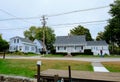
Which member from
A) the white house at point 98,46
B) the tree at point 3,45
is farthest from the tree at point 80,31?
the tree at point 3,45

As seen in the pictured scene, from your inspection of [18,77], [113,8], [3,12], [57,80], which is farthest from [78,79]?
[113,8]

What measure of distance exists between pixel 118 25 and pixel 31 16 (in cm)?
2007

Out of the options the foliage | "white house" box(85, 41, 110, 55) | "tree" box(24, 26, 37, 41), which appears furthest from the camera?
"tree" box(24, 26, 37, 41)

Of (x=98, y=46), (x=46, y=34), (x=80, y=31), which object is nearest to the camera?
(x=98, y=46)

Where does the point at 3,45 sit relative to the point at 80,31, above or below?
below

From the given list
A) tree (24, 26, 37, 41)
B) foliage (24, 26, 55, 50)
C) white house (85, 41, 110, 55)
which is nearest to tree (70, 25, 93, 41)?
foliage (24, 26, 55, 50)

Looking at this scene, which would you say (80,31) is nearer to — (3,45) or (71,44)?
(71,44)

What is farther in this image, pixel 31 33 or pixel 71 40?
pixel 31 33

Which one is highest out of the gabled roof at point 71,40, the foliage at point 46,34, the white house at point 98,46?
the foliage at point 46,34

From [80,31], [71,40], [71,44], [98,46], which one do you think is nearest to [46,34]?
[80,31]

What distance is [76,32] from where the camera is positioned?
6719cm

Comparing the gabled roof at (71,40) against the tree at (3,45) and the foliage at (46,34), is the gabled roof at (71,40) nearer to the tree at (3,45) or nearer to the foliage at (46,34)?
the tree at (3,45)

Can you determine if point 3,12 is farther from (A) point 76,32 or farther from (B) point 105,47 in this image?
A: (A) point 76,32

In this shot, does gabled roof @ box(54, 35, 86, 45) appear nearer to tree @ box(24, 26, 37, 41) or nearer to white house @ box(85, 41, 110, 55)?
white house @ box(85, 41, 110, 55)
